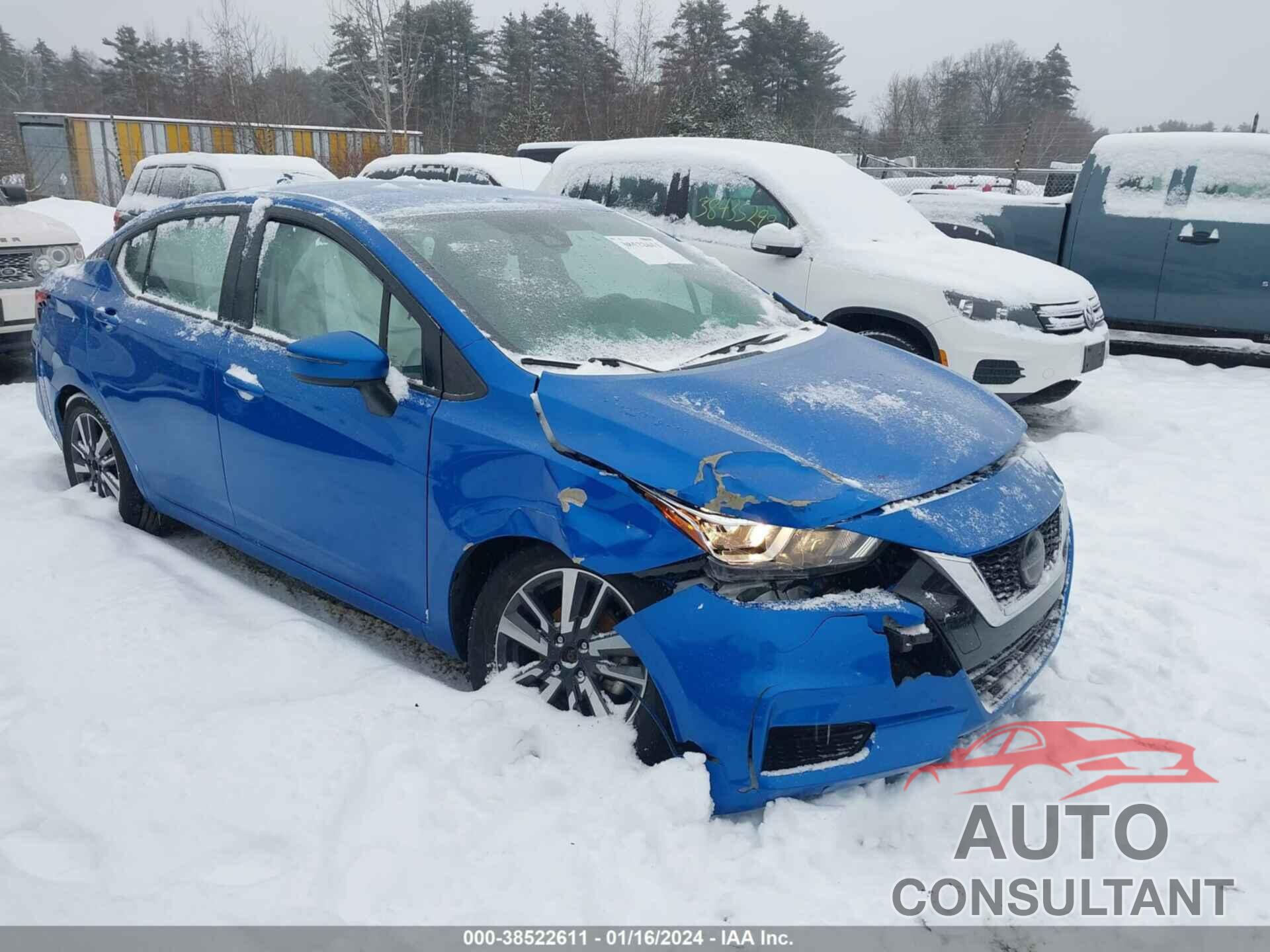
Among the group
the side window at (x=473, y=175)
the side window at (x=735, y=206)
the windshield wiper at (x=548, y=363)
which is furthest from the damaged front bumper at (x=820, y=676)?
the side window at (x=473, y=175)

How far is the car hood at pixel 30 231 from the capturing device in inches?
284

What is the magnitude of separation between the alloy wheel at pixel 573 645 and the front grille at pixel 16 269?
6.54m

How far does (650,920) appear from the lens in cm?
214

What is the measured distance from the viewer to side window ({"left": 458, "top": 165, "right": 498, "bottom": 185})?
10.3m

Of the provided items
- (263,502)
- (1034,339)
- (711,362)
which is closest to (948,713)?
(711,362)

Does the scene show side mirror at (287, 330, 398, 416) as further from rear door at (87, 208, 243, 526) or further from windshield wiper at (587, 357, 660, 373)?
rear door at (87, 208, 243, 526)

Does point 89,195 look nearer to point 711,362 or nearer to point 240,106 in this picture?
point 240,106

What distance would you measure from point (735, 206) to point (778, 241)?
0.67 m

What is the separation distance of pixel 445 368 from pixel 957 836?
6.29ft

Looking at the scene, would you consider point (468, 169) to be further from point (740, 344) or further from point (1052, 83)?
point (1052, 83)

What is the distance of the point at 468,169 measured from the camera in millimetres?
10586

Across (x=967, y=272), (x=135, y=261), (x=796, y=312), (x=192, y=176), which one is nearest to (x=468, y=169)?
(x=192, y=176)

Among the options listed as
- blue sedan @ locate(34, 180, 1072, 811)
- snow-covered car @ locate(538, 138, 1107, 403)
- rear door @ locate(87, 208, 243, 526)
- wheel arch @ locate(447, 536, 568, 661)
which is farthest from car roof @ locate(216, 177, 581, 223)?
snow-covered car @ locate(538, 138, 1107, 403)

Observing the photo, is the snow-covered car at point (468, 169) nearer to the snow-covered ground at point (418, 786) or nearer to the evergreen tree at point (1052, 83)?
the snow-covered ground at point (418, 786)
